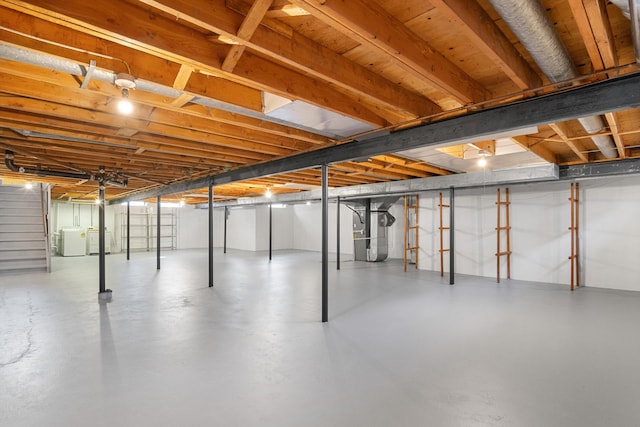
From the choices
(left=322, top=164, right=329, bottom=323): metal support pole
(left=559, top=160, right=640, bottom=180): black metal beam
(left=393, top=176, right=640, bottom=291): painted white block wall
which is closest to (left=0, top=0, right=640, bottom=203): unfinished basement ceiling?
(left=322, top=164, right=329, bottom=323): metal support pole

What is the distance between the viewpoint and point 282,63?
2270 millimetres

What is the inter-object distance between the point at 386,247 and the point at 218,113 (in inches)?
308

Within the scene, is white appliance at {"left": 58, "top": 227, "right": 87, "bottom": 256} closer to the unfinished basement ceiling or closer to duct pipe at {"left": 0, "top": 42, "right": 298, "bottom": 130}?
the unfinished basement ceiling

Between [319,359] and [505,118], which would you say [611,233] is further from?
[319,359]

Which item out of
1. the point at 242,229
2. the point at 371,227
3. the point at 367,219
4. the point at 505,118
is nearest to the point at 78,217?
the point at 242,229

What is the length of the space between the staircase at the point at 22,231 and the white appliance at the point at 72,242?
4.00 meters

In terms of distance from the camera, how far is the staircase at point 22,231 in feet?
25.3

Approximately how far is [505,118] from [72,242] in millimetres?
13837

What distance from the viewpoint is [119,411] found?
7.06ft

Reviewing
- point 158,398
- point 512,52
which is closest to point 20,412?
point 158,398

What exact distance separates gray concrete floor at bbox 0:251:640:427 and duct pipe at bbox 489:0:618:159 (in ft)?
6.95

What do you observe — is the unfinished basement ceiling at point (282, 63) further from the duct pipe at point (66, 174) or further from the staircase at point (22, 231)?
the staircase at point (22, 231)

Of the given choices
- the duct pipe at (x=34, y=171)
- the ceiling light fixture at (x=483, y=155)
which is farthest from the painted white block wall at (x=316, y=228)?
the duct pipe at (x=34, y=171)

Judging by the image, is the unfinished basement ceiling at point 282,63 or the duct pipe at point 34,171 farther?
the duct pipe at point 34,171
